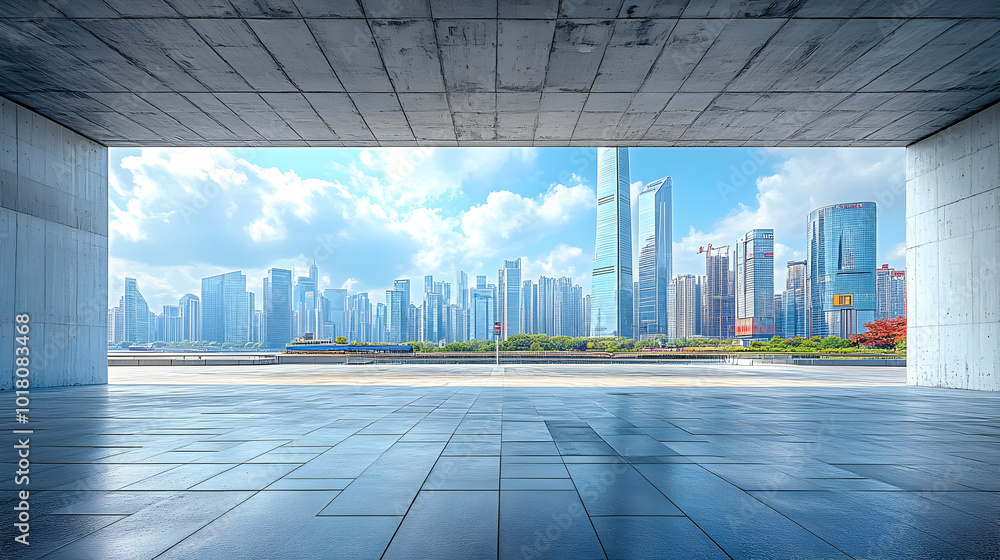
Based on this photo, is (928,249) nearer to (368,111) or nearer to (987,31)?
(987,31)

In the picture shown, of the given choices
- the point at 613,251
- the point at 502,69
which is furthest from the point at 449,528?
the point at 613,251

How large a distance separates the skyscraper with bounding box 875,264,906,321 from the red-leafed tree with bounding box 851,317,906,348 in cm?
2658

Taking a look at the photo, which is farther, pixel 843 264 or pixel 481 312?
pixel 481 312

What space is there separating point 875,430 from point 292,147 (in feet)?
57.5

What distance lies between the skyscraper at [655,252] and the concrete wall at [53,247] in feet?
400

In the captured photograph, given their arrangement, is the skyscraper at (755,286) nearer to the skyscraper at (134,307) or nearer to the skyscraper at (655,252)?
the skyscraper at (655,252)

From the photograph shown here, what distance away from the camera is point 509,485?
15.3 ft

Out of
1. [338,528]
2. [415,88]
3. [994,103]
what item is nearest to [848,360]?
[994,103]

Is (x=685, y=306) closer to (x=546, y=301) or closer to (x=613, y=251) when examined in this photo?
(x=613, y=251)

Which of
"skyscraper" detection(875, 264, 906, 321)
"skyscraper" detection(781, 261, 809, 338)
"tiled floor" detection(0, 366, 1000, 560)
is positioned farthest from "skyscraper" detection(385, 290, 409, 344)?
"tiled floor" detection(0, 366, 1000, 560)

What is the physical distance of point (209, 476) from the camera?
16.4ft

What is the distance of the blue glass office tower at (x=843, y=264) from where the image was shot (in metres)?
80.7

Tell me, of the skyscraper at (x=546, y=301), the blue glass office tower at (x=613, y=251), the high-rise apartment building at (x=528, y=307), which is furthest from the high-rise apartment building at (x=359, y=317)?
the blue glass office tower at (x=613, y=251)

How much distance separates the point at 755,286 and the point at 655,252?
160 ft
